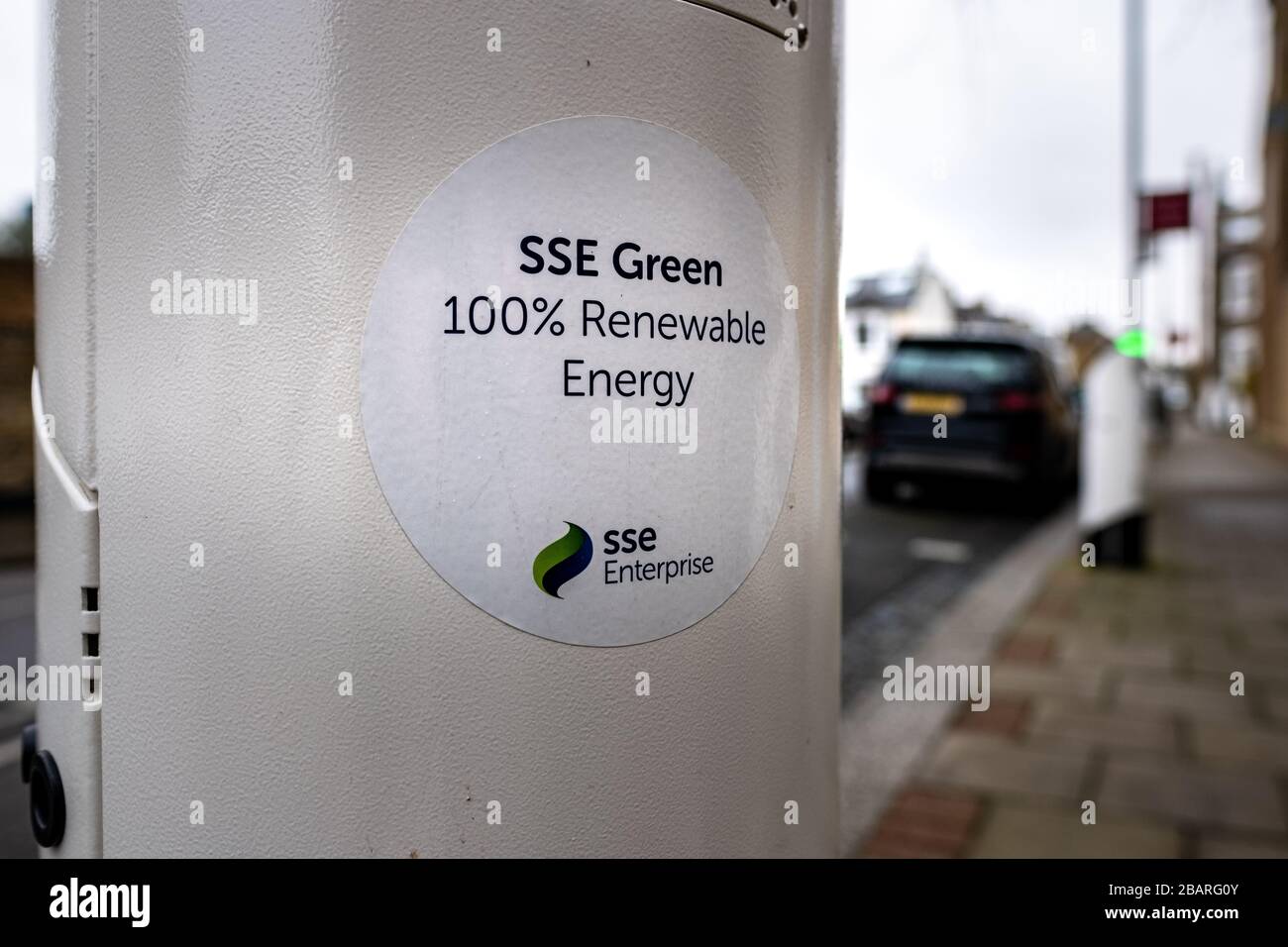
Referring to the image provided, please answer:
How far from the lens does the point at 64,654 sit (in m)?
1.35

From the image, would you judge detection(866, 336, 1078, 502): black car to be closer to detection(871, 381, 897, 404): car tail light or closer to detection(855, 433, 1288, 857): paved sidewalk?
detection(871, 381, 897, 404): car tail light

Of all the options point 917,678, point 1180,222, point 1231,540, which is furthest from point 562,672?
point 1231,540

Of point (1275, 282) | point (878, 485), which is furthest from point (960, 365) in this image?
point (1275, 282)

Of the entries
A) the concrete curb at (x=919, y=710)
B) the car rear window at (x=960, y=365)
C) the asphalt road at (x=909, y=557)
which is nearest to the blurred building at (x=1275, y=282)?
the car rear window at (x=960, y=365)

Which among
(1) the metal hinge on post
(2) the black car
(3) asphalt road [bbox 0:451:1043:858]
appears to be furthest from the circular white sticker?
(2) the black car

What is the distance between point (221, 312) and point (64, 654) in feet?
1.56

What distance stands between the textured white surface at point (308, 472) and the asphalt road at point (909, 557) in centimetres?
323

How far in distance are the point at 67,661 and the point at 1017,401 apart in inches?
474

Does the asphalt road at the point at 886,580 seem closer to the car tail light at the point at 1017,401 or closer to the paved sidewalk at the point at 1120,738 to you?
the paved sidewalk at the point at 1120,738

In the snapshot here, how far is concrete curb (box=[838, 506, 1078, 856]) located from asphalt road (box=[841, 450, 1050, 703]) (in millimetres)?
146

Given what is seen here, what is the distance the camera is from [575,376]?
1250 mm

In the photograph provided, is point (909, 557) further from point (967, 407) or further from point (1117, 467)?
point (967, 407)

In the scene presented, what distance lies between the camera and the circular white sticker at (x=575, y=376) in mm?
1216

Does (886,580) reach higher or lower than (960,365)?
lower
